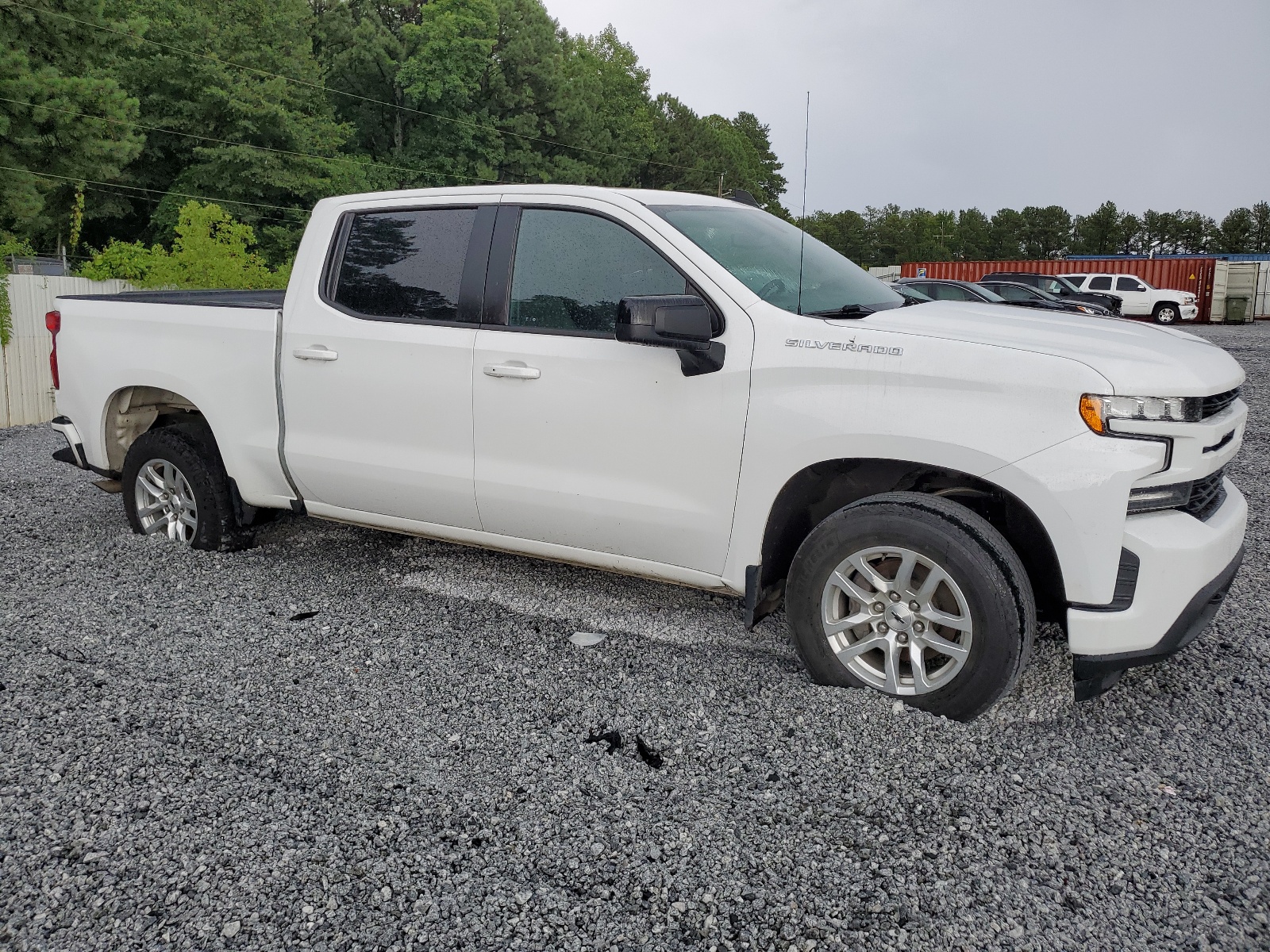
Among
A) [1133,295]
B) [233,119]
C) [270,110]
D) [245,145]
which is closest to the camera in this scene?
[1133,295]

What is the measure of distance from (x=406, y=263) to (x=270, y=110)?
4292cm

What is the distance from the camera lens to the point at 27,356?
1414 centimetres

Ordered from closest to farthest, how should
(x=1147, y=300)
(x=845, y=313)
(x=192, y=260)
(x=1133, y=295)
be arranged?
(x=845, y=313), (x=192, y=260), (x=1147, y=300), (x=1133, y=295)

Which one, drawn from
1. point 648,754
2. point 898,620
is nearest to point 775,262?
point 898,620

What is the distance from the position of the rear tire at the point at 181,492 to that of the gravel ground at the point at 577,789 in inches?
27.6

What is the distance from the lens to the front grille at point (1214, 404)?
3.26m

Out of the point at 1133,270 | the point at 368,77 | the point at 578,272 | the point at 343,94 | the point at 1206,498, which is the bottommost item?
the point at 1206,498

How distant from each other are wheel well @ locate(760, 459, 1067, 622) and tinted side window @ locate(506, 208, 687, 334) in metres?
0.92

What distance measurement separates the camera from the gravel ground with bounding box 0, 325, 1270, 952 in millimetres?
2490

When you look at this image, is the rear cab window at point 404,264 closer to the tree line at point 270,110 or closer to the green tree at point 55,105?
the tree line at point 270,110

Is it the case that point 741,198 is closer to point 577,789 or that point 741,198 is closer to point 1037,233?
point 577,789

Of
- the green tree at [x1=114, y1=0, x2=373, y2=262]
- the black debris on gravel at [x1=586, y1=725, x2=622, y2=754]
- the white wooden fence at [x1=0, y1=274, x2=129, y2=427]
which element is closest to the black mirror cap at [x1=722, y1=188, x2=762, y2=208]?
the black debris on gravel at [x1=586, y1=725, x2=622, y2=754]

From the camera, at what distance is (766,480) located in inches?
146

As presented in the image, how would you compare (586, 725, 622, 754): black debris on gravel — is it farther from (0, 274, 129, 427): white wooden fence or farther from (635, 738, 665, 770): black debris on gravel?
(0, 274, 129, 427): white wooden fence
